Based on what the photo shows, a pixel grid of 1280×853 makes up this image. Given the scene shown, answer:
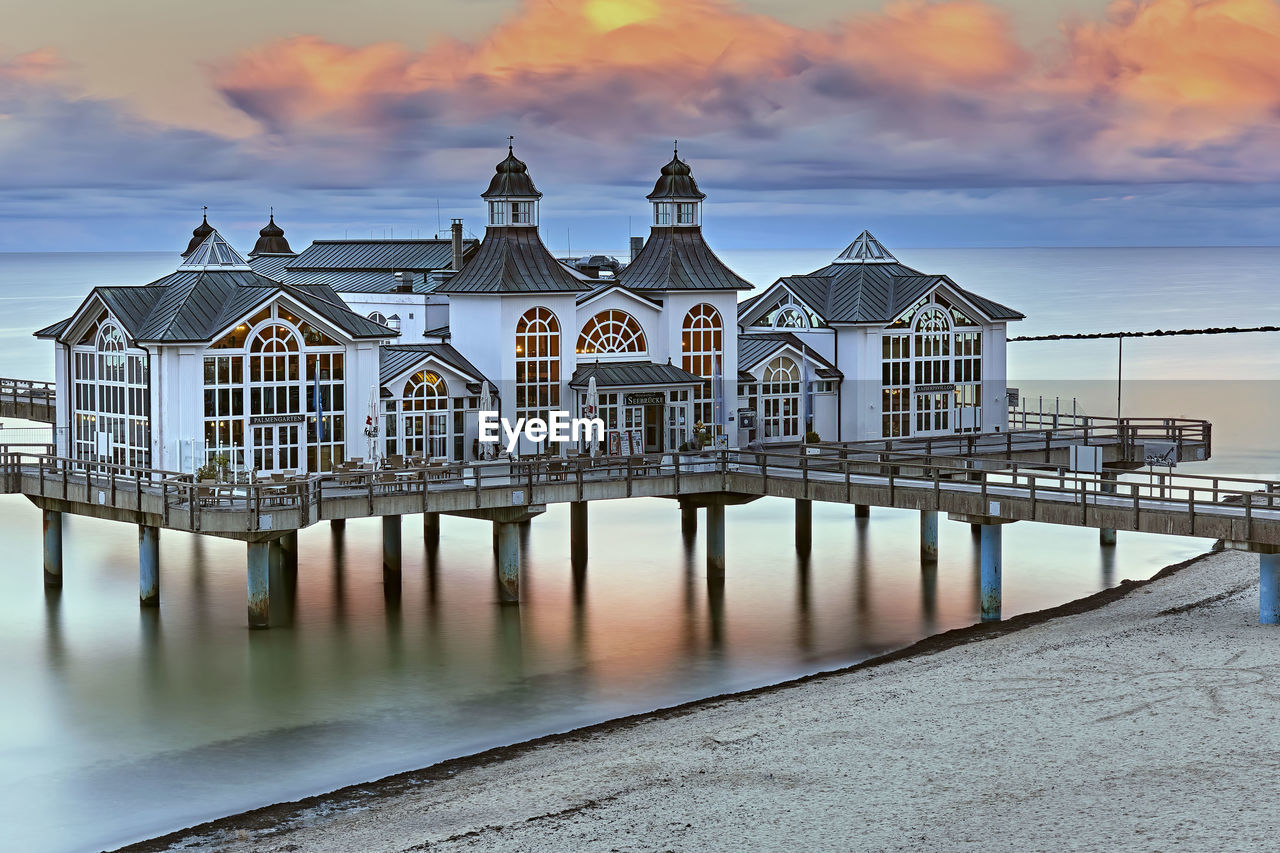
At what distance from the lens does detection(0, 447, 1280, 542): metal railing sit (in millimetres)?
35812

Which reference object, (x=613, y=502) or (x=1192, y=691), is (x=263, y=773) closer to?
(x=1192, y=691)

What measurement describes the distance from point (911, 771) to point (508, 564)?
18726mm

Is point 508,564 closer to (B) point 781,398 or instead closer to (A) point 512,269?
(A) point 512,269

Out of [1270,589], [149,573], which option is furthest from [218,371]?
[1270,589]

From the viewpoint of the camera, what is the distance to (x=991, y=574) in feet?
129

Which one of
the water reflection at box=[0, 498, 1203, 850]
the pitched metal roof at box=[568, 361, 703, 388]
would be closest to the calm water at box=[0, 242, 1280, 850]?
the water reflection at box=[0, 498, 1203, 850]

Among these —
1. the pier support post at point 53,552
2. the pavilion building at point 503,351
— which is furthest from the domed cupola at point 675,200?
the pier support post at point 53,552

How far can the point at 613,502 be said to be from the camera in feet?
209

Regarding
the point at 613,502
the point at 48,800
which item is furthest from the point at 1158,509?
the point at 613,502

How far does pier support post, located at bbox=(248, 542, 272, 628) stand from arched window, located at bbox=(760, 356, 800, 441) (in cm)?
1553

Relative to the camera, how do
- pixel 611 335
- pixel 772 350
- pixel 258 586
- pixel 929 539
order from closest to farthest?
pixel 258 586
pixel 611 335
pixel 929 539
pixel 772 350

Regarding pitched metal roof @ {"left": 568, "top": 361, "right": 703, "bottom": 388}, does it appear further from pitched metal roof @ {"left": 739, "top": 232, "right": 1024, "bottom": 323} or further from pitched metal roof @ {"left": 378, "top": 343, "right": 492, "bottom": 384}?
pitched metal roof @ {"left": 739, "top": 232, "right": 1024, "bottom": 323}

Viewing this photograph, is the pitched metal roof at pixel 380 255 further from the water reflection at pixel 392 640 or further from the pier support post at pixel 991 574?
the pier support post at pixel 991 574

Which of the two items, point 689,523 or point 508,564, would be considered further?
point 689,523
